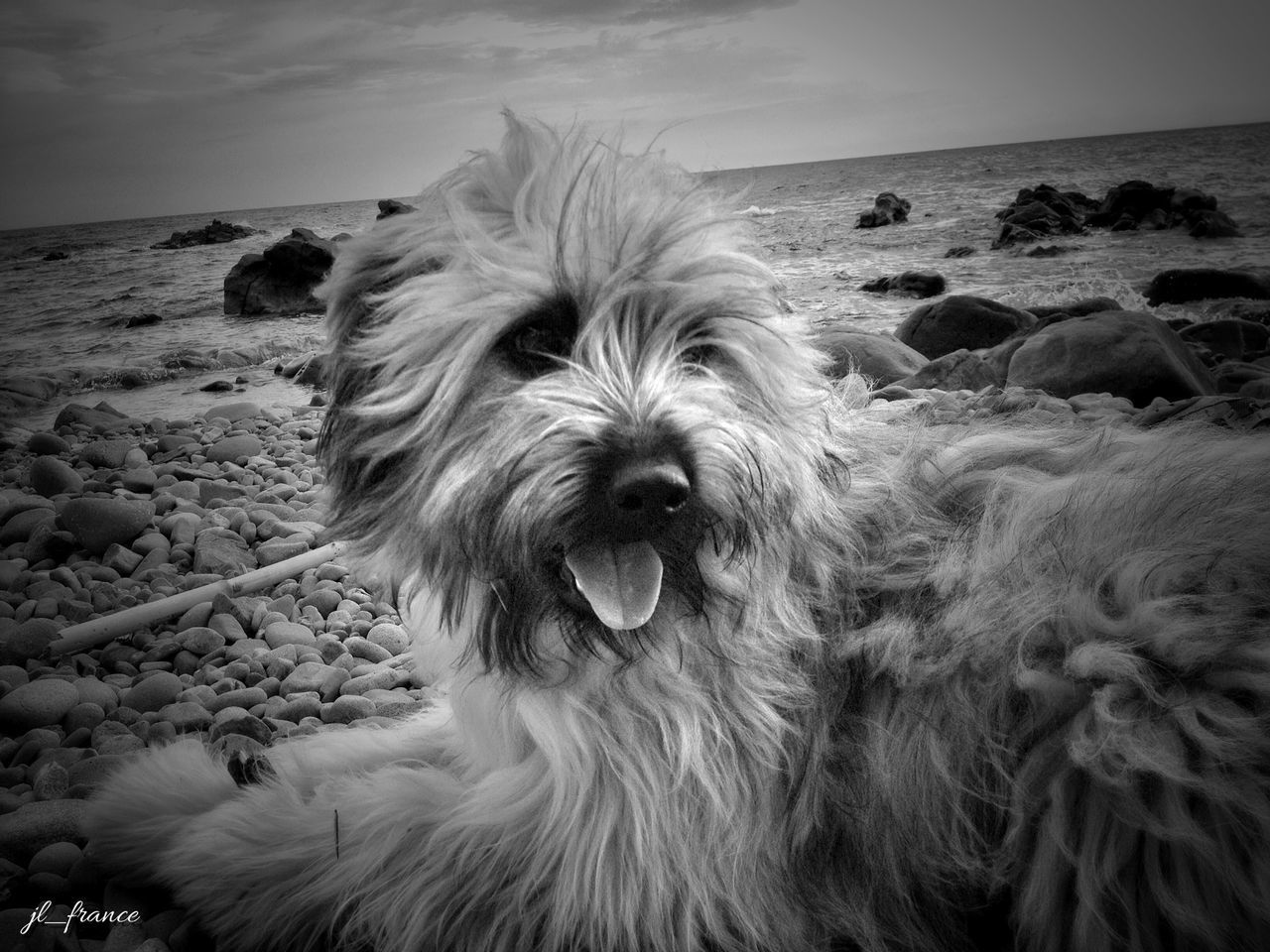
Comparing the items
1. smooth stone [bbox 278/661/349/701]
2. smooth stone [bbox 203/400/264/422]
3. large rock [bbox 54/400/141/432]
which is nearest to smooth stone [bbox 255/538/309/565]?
smooth stone [bbox 278/661/349/701]

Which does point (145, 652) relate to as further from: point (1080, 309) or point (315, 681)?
point (1080, 309)

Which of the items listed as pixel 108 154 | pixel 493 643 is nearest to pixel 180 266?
pixel 108 154

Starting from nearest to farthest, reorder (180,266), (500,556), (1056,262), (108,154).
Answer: (500,556) → (108,154) → (180,266) → (1056,262)

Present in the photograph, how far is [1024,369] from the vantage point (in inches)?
266

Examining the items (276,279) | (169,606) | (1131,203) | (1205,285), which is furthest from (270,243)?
(1131,203)

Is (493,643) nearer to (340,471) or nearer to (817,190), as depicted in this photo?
(340,471)

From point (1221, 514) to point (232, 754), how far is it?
3.08m

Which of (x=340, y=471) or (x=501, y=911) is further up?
(x=340, y=471)

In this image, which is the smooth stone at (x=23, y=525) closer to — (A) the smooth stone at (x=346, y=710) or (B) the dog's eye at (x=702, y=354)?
(A) the smooth stone at (x=346, y=710)

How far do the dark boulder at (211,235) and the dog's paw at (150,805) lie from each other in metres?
10.4

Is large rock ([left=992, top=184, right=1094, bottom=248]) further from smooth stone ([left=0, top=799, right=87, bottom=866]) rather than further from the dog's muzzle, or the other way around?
smooth stone ([left=0, top=799, right=87, bottom=866])

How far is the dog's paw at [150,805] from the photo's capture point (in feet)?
8.00

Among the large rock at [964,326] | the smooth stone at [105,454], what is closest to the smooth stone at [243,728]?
the smooth stone at [105,454]

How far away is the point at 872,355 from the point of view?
299 inches
